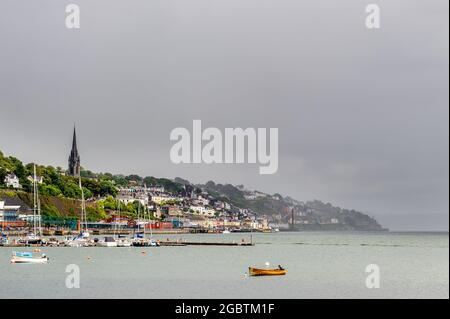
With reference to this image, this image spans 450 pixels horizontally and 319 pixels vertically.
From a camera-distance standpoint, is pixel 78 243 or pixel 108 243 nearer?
pixel 78 243

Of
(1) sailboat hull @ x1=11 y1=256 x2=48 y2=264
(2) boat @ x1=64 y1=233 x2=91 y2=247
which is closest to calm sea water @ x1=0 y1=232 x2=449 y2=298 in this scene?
(1) sailboat hull @ x1=11 y1=256 x2=48 y2=264

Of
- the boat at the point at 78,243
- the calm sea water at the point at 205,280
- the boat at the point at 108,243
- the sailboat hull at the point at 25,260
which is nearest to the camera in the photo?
the calm sea water at the point at 205,280

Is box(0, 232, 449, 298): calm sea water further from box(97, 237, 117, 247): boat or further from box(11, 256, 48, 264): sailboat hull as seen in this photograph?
box(97, 237, 117, 247): boat

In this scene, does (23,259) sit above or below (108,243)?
above

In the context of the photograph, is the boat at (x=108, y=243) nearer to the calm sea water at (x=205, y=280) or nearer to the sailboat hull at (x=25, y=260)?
the calm sea water at (x=205, y=280)

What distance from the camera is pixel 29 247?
131 metres

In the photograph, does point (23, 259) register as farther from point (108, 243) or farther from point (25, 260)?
point (108, 243)

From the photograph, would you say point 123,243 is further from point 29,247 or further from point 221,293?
point 221,293

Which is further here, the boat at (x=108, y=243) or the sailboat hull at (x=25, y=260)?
the boat at (x=108, y=243)

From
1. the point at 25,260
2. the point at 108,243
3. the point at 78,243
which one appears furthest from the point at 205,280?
the point at 78,243

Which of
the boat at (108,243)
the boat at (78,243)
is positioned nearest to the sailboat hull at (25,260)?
the boat at (78,243)

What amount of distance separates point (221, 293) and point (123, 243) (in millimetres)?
78738
